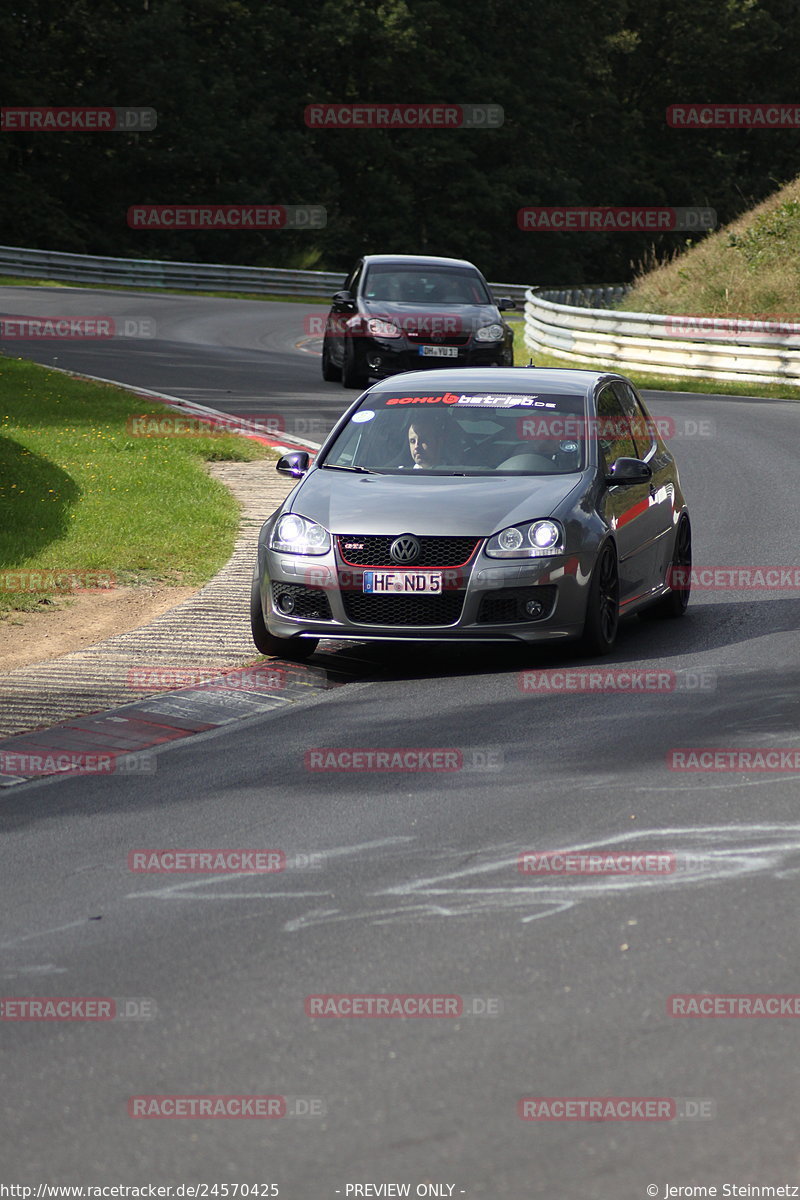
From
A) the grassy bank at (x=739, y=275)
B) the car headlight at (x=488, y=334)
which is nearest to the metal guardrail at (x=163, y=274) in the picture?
the grassy bank at (x=739, y=275)

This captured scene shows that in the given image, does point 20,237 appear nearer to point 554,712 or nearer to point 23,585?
point 23,585

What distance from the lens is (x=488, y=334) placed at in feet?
77.0

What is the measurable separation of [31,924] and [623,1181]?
258 cm

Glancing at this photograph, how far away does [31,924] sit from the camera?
5.82 metres

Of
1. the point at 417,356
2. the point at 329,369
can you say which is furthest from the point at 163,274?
the point at 417,356

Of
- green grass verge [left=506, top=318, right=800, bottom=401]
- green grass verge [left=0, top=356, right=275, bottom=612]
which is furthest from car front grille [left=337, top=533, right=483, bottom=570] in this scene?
green grass verge [left=506, top=318, right=800, bottom=401]

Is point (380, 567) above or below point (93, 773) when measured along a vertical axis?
above

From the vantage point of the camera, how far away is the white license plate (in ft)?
31.3

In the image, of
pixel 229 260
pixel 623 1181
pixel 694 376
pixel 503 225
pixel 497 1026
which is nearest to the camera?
pixel 623 1181

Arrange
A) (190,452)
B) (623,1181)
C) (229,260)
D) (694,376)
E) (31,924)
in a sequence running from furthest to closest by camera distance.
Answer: (229,260) → (694,376) → (190,452) → (31,924) → (623,1181)

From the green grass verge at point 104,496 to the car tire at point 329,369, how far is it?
147 inches

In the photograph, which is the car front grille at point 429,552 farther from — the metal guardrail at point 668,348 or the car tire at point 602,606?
the metal guardrail at point 668,348

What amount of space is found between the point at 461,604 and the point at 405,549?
446 millimetres

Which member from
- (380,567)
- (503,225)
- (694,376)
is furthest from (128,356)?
(503,225)
